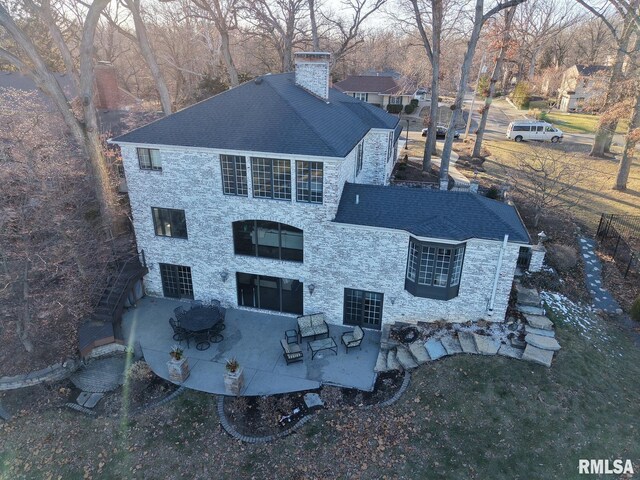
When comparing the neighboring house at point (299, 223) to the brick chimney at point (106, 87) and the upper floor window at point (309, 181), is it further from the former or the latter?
the brick chimney at point (106, 87)

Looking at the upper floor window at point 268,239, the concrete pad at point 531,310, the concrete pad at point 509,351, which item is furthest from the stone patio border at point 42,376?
the concrete pad at point 531,310

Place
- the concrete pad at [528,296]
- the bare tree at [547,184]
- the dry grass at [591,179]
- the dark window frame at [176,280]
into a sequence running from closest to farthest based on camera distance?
the concrete pad at [528,296], the dark window frame at [176,280], the bare tree at [547,184], the dry grass at [591,179]

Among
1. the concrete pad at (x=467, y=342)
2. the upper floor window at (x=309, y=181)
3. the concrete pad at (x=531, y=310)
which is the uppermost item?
the upper floor window at (x=309, y=181)


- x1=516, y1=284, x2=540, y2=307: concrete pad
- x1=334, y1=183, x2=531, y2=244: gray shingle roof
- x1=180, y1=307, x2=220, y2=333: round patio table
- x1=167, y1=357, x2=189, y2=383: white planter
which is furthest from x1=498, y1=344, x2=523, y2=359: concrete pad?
x1=167, y1=357, x2=189, y2=383: white planter

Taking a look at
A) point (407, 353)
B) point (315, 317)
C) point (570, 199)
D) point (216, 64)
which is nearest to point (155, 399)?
point (315, 317)

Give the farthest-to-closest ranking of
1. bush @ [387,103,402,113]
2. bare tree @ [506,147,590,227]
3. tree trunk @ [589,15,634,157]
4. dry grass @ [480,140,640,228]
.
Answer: bush @ [387,103,402,113]
tree trunk @ [589,15,634,157]
dry grass @ [480,140,640,228]
bare tree @ [506,147,590,227]

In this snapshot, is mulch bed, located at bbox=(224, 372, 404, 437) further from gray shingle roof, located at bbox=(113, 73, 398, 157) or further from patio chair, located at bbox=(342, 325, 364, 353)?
gray shingle roof, located at bbox=(113, 73, 398, 157)
